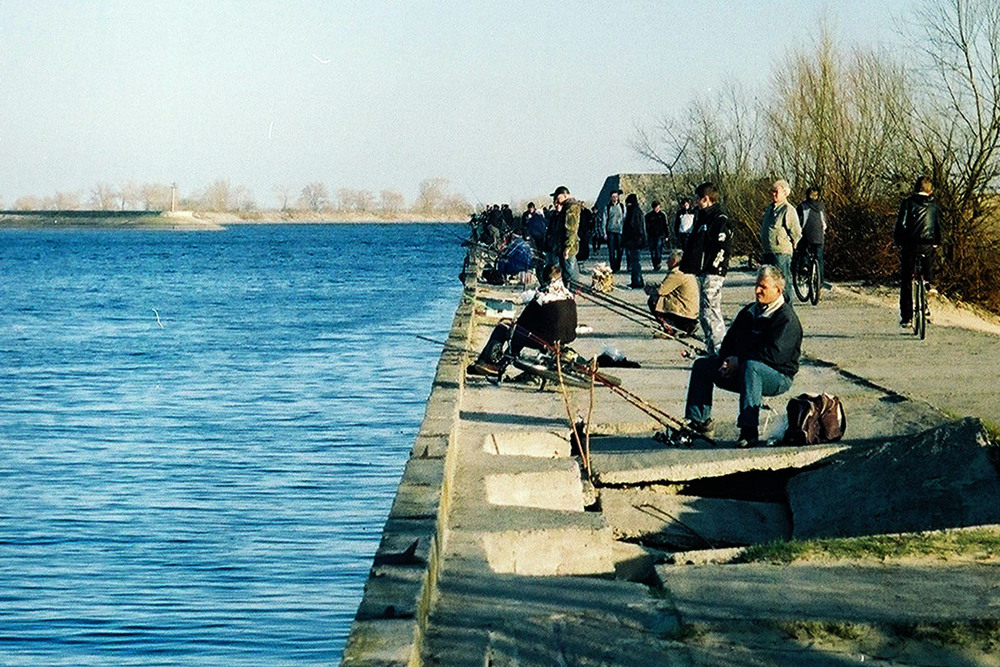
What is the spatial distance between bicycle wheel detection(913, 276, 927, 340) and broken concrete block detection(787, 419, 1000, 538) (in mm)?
8017

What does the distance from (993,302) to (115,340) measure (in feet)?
70.6

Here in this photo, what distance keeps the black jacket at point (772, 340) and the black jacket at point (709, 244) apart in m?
4.29

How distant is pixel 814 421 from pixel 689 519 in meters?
1.28

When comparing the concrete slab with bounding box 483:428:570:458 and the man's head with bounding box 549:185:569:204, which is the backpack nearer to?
the concrete slab with bounding box 483:428:570:458

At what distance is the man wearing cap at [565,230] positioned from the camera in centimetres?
2300

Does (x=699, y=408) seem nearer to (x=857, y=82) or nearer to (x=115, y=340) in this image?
(x=857, y=82)

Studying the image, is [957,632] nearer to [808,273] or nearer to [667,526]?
[667,526]

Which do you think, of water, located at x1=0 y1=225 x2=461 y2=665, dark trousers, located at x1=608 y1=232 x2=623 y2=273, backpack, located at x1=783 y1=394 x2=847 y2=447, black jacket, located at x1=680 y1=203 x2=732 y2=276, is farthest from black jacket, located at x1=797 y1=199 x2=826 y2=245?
backpack, located at x1=783 y1=394 x2=847 y2=447

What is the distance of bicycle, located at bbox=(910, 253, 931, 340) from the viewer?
57.4 feet

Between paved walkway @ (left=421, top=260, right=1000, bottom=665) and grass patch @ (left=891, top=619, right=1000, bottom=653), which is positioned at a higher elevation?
grass patch @ (left=891, top=619, right=1000, bottom=653)

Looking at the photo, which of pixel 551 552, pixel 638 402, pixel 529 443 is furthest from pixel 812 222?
pixel 551 552

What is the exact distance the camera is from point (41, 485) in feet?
52.9

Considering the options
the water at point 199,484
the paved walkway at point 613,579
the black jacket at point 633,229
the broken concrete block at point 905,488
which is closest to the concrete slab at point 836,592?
the paved walkway at point 613,579

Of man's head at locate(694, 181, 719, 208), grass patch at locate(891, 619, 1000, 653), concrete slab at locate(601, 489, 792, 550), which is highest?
man's head at locate(694, 181, 719, 208)
